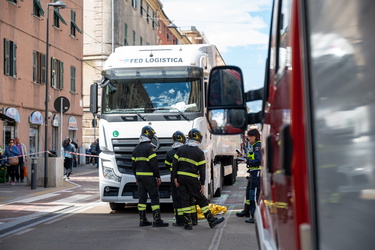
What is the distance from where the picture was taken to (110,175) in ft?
41.5

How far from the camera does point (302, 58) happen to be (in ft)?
7.39

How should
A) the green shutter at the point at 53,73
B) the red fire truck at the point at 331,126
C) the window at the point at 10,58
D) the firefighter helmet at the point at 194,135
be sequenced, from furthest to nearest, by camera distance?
the green shutter at the point at 53,73
the window at the point at 10,58
the firefighter helmet at the point at 194,135
the red fire truck at the point at 331,126

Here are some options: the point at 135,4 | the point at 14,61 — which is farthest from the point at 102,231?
the point at 135,4

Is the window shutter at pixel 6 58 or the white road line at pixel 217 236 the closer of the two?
the white road line at pixel 217 236

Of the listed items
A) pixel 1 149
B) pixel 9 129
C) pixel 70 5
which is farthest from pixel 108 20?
pixel 1 149

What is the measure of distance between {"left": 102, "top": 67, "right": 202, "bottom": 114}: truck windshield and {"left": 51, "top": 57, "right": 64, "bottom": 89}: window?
1817cm

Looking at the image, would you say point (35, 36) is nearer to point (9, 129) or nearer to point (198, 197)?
point (9, 129)

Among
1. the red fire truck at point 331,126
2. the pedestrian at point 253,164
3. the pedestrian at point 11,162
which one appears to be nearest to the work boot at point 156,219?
the pedestrian at point 253,164

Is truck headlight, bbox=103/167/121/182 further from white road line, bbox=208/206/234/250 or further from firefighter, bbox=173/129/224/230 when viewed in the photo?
white road line, bbox=208/206/234/250

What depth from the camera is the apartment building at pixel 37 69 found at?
24.8m

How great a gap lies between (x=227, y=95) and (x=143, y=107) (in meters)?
9.01

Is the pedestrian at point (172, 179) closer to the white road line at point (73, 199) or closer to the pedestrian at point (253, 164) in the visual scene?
the pedestrian at point (253, 164)

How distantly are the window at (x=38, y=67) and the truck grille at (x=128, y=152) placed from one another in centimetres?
1656

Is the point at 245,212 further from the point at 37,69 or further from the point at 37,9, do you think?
the point at 37,9
